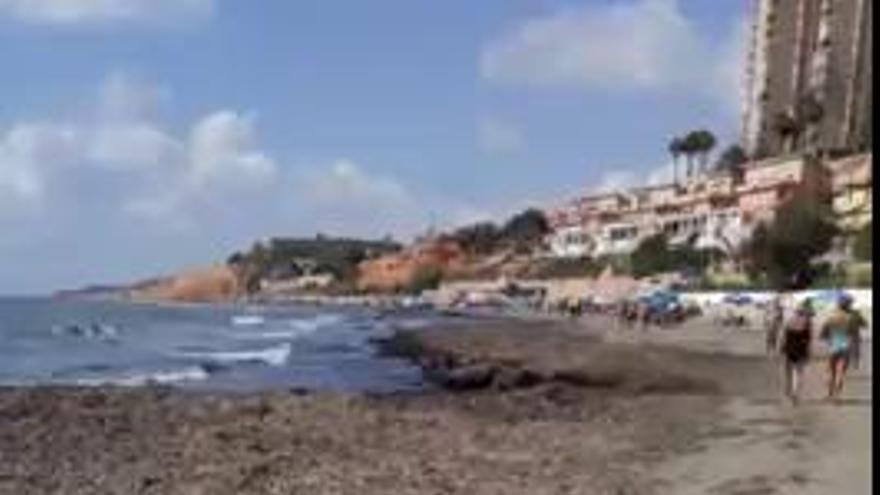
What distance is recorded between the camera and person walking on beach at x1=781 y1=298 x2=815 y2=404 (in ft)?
86.4

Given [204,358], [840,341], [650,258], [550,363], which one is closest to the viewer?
[840,341]

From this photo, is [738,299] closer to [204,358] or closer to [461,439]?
[204,358]

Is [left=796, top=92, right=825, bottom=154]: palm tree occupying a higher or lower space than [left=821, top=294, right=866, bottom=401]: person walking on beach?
higher

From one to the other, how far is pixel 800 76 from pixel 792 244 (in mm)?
74395

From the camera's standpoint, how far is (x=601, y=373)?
4472 cm

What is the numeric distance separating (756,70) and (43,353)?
396ft

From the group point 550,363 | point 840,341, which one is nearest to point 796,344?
point 840,341

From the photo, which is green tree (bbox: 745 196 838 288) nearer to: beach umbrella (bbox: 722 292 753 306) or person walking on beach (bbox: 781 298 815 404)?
beach umbrella (bbox: 722 292 753 306)

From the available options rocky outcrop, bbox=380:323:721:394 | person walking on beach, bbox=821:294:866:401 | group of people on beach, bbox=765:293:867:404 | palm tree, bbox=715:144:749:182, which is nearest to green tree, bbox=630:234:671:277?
palm tree, bbox=715:144:749:182

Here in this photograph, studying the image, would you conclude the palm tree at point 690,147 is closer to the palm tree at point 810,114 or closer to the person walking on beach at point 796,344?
the palm tree at point 810,114

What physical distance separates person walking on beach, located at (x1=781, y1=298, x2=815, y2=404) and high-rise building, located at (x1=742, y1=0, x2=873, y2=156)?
12496 cm

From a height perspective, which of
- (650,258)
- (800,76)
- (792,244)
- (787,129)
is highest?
(800,76)

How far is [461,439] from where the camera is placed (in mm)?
23547

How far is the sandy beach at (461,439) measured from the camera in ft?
57.7
